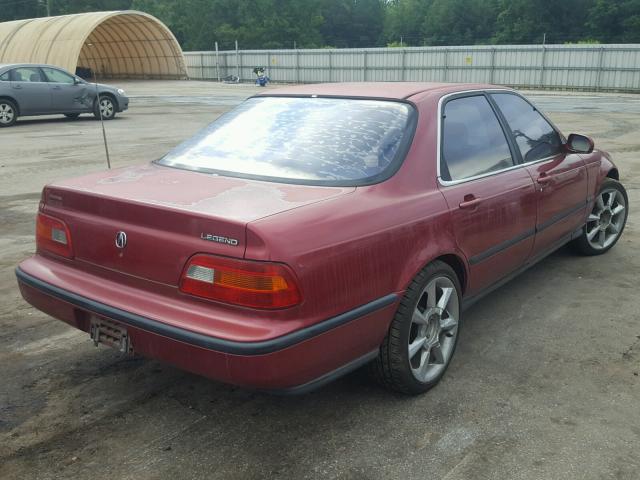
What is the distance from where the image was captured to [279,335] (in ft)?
8.41

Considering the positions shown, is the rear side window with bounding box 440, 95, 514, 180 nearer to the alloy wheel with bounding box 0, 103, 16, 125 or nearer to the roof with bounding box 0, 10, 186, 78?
the alloy wheel with bounding box 0, 103, 16, 125

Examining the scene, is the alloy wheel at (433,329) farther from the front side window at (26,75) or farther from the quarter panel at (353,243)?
Answer: the front side window at (26,75)

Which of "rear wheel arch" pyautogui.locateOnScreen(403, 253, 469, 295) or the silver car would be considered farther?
the silver car

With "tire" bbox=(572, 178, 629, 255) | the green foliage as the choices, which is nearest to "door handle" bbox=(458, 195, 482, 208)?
"tire" bbox=(572, 178, 629, 255)

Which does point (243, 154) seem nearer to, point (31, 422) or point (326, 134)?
point (326, 134)

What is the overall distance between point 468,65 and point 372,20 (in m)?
65.8

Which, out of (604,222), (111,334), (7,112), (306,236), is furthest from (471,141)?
(7,112)

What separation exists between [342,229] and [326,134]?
0.87 meters

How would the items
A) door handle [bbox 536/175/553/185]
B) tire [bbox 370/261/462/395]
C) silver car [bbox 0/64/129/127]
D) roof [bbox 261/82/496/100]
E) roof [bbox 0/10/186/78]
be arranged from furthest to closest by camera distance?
roof [bbox 0/10/186/78] < silver car [bbox 0/64/129/127] < door handle [bbox 536/175/553/185] < roof [bbox 261/82/496/100] < tire [bbox 370/261/462/395]

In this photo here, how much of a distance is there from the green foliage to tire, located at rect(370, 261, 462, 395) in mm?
62236

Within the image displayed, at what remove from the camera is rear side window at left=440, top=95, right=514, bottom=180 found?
3623 millimetres

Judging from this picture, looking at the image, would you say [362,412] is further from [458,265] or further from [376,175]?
[376,175]

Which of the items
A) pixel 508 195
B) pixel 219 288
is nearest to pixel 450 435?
pixel 219 288

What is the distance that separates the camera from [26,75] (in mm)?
16344
